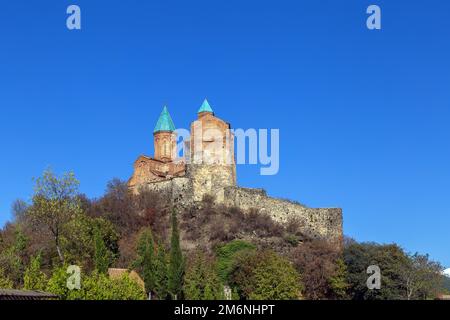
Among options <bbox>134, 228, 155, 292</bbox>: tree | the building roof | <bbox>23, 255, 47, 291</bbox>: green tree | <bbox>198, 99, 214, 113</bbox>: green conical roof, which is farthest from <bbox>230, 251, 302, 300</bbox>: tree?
<bbox>198, 99, 214, 113</bbox>: green conical roof

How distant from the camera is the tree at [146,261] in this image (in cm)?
5334

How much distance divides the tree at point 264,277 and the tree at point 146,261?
275 inches

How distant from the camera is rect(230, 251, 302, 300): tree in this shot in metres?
52.2

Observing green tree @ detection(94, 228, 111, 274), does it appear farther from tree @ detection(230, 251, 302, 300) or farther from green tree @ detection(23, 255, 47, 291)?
tree @ detection(230, 251, 302, 300)

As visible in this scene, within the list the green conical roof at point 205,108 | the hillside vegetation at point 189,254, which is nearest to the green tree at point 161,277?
the hillside vegetation at point 189,254

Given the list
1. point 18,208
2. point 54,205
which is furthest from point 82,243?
point 18,208

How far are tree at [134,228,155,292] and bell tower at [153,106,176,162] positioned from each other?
21.8 metres

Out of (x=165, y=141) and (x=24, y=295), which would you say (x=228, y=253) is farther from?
(x=24, y=295)

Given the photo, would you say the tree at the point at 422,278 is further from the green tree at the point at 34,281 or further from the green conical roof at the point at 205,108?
the green tree at the point at 34,281

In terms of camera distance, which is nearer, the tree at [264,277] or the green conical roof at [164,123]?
the tree at [264,277]

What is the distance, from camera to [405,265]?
61781mm
